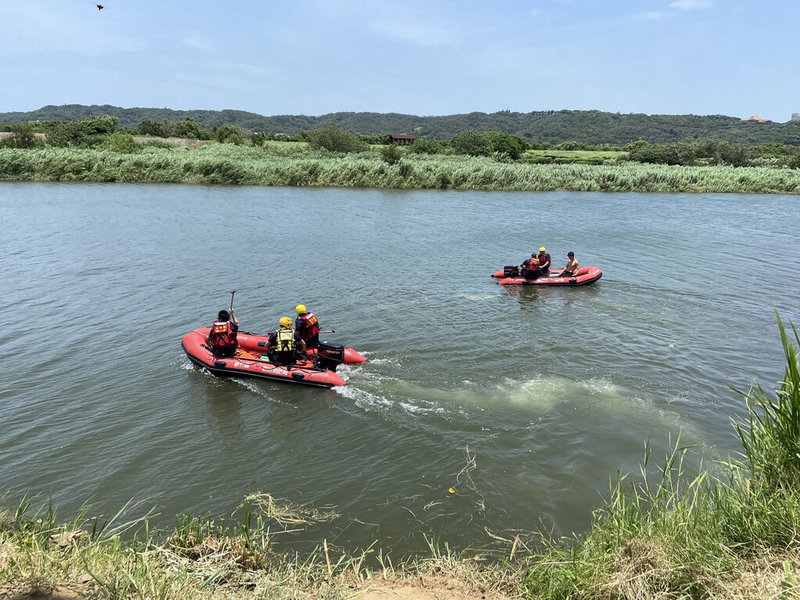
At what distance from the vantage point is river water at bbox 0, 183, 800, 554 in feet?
23.5

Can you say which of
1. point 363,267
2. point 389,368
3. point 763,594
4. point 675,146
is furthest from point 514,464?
point 675,146

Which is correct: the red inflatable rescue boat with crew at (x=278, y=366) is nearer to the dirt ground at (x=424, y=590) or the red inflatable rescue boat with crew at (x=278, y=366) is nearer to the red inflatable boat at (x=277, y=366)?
the red inflatable boat at (x=277, y=366)

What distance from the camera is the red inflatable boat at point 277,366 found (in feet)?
33.8

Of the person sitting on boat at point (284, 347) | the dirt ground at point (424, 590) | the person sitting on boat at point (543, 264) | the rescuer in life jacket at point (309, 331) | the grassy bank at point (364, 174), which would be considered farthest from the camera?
the grassy bank at point (364, 174)

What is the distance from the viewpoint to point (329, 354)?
1082 cm

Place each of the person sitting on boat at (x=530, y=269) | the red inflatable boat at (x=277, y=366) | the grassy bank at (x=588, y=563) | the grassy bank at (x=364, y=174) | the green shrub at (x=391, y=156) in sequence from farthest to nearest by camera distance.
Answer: the green shrub at (x=391, y=156)
the grassy bank at (x=364, y=174)
the person sitting on boat at (x=530, y=269)
the red inflatable boat at (x=277, y=366)
the grassy bank at (x=588, y=563)

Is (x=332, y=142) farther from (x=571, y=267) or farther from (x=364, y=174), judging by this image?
(x=571, y=267)

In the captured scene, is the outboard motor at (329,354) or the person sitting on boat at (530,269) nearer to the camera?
the outboard motor at (329,354)

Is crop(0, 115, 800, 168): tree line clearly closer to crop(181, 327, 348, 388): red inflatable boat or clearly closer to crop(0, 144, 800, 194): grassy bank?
crop(0, 144, 800, 194): grassy bank

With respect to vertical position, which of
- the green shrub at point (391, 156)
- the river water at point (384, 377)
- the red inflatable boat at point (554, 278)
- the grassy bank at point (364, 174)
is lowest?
the river water at point (384, 377)

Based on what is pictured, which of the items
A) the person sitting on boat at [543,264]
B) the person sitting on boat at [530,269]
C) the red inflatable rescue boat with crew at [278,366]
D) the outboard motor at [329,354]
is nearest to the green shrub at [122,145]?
the person sitting on boat at [530,269]

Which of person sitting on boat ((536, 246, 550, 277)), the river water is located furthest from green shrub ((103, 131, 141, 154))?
person sitting on boat ((536, 246, 550, 277))

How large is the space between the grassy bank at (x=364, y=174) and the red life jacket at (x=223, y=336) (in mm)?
33470

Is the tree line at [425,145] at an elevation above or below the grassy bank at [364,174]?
above
